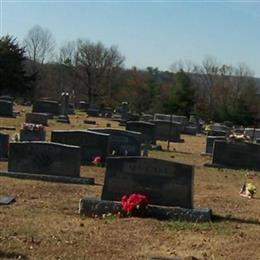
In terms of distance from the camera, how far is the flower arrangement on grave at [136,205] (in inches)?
398

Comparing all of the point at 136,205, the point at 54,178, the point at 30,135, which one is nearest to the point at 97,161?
the point at 54,178

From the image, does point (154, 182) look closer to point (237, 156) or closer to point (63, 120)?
point (237, 156)

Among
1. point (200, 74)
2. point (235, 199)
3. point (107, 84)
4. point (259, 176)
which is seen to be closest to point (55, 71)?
point (107, 84)

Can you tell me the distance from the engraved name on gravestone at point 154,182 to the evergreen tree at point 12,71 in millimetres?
52481

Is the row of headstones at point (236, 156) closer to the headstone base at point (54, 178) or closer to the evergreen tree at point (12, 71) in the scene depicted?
the headstone base at point (54, 178)

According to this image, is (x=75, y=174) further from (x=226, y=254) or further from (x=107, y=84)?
(x=107, y=84)

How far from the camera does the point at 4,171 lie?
14.9 m

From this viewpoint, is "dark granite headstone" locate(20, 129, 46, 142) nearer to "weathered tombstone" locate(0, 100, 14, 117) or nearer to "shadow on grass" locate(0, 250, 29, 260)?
"shadow on grass" locate(0, 250, 29, 260)

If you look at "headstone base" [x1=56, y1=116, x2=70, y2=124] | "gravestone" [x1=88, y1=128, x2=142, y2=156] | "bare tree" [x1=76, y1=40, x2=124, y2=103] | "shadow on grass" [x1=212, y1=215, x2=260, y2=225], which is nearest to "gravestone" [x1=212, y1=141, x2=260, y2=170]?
"gravestone" [x1=88, y1=128, x2=142, y2=156]

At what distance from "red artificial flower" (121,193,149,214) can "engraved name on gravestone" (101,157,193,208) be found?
39cm

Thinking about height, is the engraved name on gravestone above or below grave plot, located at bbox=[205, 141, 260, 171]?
above

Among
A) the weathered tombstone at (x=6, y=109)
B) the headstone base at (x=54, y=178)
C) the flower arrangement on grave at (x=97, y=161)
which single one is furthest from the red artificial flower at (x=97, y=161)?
the weathered tombstone at (x=6, y=109)

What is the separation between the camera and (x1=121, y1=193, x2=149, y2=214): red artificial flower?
1012 cm

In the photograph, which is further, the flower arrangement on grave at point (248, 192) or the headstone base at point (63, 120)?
the headstone base at point (63, 120)
